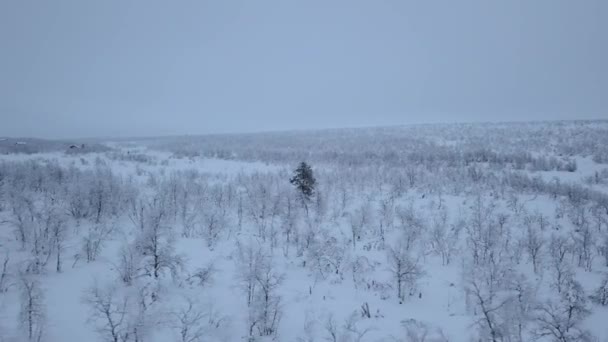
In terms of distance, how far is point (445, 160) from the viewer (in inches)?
1890

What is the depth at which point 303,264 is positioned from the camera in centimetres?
1606

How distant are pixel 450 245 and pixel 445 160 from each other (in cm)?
3431

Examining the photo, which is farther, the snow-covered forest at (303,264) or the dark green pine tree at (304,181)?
the dark green pine tree at (304,181)

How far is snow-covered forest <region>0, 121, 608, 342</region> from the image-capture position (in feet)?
34.1

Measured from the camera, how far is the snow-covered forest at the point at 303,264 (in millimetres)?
10391

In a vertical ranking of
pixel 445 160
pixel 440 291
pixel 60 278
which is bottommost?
pixel 440 291

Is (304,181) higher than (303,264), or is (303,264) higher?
(304,181)

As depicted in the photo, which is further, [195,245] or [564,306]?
[195,245]

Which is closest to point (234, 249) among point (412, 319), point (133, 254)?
point (133, 254)

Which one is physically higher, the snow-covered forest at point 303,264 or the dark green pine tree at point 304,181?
the dark green pine tree at point 304,181

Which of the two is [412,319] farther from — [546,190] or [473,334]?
[546,190]

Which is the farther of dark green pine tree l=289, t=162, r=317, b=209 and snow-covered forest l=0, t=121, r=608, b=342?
dark green pine tree l=289, t=162, r=317, b=209

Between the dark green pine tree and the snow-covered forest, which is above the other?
the dark green pine tree

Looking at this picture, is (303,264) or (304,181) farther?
(304,181)
